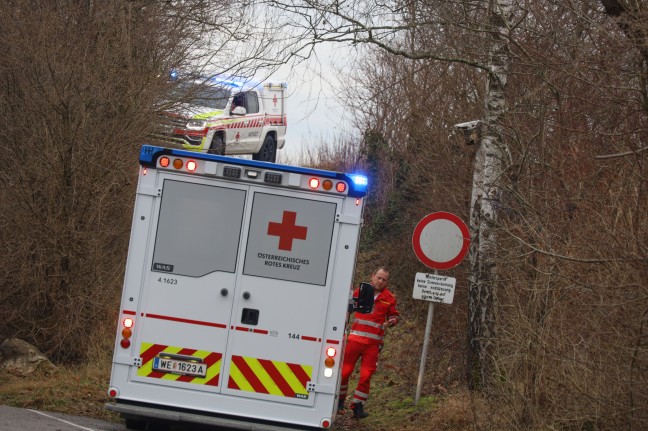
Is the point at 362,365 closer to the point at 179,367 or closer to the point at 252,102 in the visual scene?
the point at 179,367

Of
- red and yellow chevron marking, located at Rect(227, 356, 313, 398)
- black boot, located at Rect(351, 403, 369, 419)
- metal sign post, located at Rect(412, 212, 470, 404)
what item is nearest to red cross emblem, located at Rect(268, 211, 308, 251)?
red and yellow chevron marking, located at Rect(227, 356, 313, 398)

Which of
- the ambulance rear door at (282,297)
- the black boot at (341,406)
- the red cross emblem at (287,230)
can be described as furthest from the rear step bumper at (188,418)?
the black boot at (341,406)

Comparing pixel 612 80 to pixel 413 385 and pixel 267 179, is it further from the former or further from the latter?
pixel 413 385

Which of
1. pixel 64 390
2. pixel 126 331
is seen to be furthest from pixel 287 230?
pixel 64 390

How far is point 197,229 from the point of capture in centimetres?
991

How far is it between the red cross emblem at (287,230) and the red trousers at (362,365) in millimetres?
3182

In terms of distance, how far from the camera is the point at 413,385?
14.1 meters

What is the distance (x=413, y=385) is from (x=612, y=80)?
22.3 ft

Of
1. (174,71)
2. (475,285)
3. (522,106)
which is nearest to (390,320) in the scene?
(475,285)

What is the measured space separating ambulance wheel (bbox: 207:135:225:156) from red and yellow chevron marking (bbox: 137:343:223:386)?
13.3 meters

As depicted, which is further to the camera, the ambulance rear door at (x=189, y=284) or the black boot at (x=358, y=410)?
the black boot at (x=358, y=410)

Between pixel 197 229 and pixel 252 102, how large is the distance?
1577 centimetres

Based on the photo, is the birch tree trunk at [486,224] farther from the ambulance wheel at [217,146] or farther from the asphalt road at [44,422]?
the ambulance wheel at [217,146]

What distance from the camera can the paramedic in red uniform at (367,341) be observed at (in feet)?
41.4
